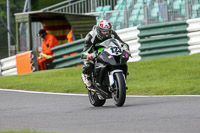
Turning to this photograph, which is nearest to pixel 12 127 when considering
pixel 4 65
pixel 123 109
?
pixel 123 109

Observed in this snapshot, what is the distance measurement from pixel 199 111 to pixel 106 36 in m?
2.43

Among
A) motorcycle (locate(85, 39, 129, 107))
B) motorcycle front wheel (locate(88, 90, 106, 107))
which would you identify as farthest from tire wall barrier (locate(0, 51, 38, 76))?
motorcycle (locate(85, 39, 129, 107))

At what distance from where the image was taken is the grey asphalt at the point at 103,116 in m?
6.27

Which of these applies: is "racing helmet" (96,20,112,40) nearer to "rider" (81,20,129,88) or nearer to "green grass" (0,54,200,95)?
"rider" (81,20,129,88)

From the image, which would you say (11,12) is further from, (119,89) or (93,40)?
(119,89)

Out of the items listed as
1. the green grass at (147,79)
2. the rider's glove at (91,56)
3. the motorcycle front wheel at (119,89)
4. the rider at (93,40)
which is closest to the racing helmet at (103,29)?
the rider at (93,40)

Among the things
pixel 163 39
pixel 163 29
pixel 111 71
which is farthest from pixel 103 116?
pixel 163 29

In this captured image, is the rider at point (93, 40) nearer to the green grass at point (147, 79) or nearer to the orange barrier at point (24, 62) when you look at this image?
the green grass at point (147, 79)

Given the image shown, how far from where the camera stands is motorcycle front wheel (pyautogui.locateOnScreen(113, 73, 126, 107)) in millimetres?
8570

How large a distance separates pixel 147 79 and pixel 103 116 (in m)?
5.96

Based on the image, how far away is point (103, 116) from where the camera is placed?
7.65m

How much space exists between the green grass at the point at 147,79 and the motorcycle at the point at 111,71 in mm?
2258

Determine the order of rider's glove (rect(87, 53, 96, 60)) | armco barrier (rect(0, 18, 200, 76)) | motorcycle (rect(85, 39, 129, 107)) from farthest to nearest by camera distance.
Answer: armco barrier (rect(0, 18, 200, 76))
rider's glove (rect(87, 53, 96, 60))
motorcycle (rect(85, 39, 129, 107))

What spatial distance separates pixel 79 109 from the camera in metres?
9.05
